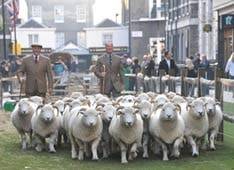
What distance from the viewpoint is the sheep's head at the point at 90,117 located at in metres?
11.6

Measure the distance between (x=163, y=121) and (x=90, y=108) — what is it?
1281mm

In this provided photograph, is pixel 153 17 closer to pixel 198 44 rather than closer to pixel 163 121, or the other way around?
pixel 198 44

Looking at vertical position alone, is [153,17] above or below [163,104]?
above

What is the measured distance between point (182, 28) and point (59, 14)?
44891 millimetres

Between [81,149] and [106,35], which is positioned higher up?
[106,35]

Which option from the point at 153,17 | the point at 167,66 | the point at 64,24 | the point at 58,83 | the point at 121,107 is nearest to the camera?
the point at 121,107

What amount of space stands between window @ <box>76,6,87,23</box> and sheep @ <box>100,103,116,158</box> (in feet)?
286

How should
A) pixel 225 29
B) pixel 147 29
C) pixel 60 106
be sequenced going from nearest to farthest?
pixel 60 106 → pixel 225 29 → pixel 147 29

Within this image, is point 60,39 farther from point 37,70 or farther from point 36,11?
point 37,70

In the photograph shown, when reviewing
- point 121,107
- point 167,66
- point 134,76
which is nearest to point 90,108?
point 121,107

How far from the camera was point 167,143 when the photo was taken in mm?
11844

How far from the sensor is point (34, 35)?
83.1m

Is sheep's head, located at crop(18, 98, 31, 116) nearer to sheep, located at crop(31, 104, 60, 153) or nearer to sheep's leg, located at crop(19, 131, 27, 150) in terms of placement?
sheep, located at crop(31, 104, 60, 153)

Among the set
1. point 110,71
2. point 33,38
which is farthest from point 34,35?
point 110,71
